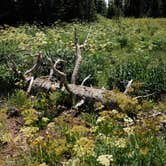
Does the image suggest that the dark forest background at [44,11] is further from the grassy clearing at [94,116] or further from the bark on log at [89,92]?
the bark on log at [89,92]

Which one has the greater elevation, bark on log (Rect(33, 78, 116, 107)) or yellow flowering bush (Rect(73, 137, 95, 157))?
yellow flowering bush (Rect(73, 137, 95, 157))

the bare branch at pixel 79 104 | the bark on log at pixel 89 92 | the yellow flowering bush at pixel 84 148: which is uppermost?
the yellow flowering bush at pixel 84 148

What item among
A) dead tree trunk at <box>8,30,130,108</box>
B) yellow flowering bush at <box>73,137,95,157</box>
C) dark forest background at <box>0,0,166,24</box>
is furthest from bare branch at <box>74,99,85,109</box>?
dark forest background at <box>0,0,166,24</box>

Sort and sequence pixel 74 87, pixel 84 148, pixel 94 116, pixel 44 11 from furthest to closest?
pixel 44 11
pixel 74 87
pixel 94 116
pixel 84 148

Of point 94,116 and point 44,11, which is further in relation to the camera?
point 44,11

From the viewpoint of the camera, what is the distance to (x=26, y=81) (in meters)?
10.5

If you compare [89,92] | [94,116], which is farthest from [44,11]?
[94,116]

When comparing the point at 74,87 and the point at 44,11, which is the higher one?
the point at 44,11

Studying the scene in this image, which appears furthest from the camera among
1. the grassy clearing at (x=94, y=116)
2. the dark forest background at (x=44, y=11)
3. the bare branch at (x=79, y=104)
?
the dark forest background at (x=44, y=11)

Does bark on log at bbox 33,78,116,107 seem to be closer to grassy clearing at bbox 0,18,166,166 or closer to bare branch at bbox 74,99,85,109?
bare branch at bbox 74,99,85,109

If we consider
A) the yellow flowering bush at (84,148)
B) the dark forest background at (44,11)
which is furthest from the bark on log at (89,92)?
the dark forest background at (44,11)

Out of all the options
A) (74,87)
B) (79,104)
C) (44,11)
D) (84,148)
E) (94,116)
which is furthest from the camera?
(44,11)

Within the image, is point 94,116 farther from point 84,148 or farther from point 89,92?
point 84,148

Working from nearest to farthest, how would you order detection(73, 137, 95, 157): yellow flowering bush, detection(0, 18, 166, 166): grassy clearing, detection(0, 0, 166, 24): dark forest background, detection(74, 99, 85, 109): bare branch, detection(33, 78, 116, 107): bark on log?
1. detection(73, 137, 95, 157): yellow flowering bush
2. detection(0, 18, 166, 166): grassy clearing
3. detection(33, 78, 116, 107): bark on log
4. detection(74, 99, 85, 109): bare branch
5. detection(0, 0, 166, 24): dark forest background
